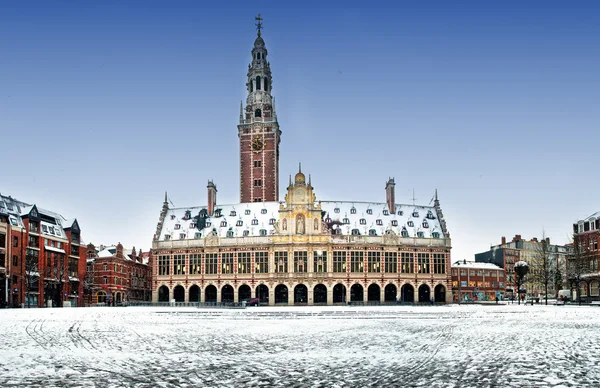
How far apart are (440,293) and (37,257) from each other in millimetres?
56829

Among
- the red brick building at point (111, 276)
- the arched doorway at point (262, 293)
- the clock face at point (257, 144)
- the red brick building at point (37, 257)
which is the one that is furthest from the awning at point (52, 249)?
the clock face at point (257, 144)

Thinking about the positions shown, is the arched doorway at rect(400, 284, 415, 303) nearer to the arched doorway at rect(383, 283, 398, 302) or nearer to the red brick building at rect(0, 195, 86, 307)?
the arched doorway at rect(383, 283, 398, 302)

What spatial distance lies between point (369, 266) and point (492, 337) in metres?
70.3

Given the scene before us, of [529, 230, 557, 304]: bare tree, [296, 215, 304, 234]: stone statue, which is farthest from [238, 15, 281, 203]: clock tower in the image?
[529, 230, 557, 304]: bare tree

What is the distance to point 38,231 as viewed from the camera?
83.9 meters

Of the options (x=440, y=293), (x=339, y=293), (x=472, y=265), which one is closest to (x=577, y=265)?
(x=440, y=293)

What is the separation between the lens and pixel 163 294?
95.4 m

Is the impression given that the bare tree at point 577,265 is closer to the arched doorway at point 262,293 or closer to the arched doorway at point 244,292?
the arched doorway at point 262,293

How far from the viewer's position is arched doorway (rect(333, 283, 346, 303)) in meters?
90.9

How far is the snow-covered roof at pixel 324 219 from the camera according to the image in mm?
94750

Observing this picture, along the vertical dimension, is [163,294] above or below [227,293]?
below

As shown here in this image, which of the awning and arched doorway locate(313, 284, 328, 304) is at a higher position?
the awning

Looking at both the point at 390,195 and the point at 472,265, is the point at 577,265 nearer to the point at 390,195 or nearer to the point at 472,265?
the point at 390,195

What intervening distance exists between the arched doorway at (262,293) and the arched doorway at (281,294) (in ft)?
4.75
